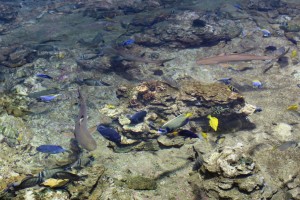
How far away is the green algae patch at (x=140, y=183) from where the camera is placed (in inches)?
166

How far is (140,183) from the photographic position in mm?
4289

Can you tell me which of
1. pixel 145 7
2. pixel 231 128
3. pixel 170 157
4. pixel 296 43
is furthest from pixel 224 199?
pixel 145 7

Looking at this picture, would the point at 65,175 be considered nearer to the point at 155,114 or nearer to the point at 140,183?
the point at 140,183

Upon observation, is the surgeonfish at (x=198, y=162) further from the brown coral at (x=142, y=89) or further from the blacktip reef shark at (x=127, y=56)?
the blacktip reef shark at (x=127, y=56)

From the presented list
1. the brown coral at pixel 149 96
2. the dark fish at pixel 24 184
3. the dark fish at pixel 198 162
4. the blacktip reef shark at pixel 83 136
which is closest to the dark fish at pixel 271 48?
the brown coral at pixel 149 96

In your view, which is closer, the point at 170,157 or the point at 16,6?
the point at 170,157

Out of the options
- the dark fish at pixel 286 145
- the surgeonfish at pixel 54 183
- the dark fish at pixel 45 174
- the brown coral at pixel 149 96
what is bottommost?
the dark fish at pixel 286 145

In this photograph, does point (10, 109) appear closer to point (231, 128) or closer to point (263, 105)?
point (231, 128)

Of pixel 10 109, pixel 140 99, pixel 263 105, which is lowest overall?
pixel 263 105

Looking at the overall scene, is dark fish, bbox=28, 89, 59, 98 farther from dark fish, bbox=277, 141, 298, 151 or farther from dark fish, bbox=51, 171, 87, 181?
A: dark fish, bbox=277, 141, 298, 151

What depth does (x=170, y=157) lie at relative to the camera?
523 centimetres

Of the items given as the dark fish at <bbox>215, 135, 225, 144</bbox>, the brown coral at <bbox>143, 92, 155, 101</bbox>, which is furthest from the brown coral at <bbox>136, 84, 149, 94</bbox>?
the dark fish at <bbox>215, 135, 225, 144</bbox>

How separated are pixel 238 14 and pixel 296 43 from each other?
14.6ft

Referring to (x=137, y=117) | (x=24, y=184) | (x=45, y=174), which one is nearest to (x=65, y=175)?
(x=45, y=174)
